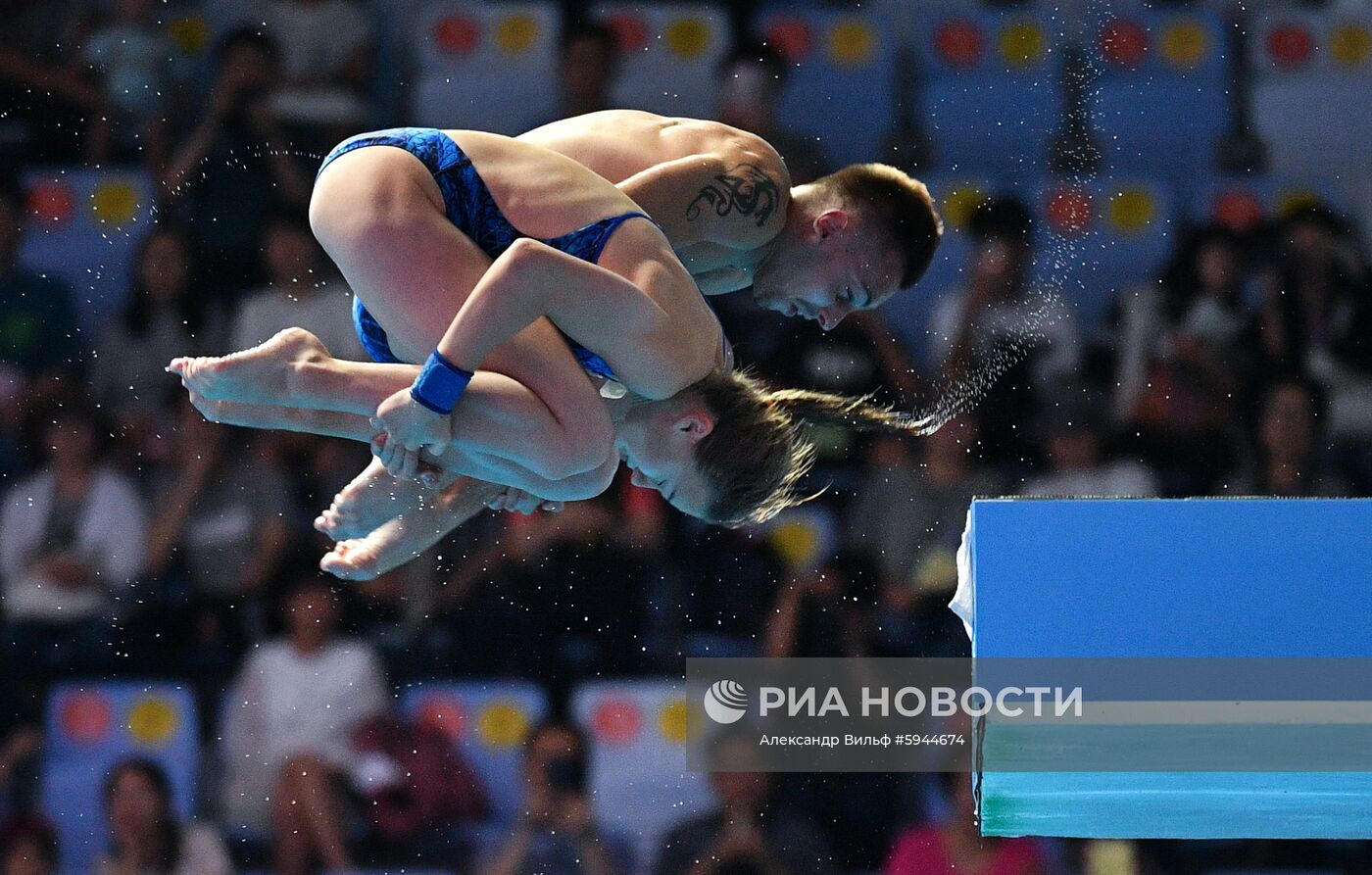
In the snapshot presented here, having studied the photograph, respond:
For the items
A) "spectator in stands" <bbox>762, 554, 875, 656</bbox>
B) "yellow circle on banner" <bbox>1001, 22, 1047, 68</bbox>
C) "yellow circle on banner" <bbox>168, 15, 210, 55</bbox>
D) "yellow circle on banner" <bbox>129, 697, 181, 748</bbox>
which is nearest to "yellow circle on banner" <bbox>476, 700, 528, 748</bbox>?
"spectator in stands" <bbox>762, 554, 875, 656</bbox>

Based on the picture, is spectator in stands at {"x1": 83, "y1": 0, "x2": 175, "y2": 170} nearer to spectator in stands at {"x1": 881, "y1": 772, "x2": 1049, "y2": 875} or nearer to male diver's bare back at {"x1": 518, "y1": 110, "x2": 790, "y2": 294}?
male diver's bare back at {"x1": 518, "y1": 110, "x2": 790, "y2": 294}

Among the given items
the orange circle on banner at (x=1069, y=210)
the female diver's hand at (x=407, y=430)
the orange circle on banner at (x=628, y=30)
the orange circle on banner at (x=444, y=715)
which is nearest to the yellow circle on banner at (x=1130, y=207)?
the orange circle on banner at (x=1069, y=210)

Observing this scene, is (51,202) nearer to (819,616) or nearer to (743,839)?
(819,616)

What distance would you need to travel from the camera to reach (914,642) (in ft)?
16.9

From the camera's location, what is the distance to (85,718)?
17.5 ft

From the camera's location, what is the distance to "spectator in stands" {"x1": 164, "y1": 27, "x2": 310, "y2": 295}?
5.83 metres

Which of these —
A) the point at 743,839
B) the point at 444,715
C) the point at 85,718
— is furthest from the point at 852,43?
the point at 85,718

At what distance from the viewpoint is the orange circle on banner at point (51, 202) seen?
6.04 meters

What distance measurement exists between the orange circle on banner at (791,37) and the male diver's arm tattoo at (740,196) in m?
2.71

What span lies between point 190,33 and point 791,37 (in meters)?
2.18

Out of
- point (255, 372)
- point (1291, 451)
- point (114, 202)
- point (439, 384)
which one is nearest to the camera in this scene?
point (439, 384)

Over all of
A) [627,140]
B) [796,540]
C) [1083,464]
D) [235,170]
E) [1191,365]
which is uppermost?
[627,140]

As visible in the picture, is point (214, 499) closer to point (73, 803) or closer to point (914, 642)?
point (73, 803)

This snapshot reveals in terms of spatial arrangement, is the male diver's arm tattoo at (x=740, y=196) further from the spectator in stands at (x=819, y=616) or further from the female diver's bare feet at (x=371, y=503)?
the spectator in stands at (x=819, y=616)
